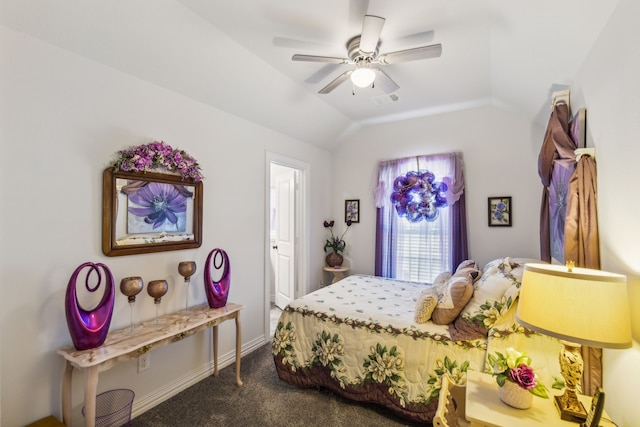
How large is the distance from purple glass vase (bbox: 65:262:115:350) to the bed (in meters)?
1.28

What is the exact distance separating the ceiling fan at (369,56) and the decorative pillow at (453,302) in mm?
1575

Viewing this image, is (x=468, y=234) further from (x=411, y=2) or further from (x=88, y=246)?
(x=88, y=246)

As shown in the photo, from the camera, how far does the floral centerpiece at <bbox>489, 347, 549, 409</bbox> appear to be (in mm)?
1260

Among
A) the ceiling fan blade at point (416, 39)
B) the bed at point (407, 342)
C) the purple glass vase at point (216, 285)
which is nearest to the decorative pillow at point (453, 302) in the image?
the bed at point (407, 342)

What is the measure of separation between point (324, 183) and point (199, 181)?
214 centimetres

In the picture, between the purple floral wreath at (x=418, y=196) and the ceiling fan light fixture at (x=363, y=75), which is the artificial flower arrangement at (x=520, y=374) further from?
the purple floral wreath at (x=418, y=196)

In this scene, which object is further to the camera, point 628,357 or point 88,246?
point 88,246

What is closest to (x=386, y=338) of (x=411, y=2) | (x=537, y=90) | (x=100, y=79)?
(x=411, y=2)

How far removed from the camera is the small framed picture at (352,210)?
4.18 metres

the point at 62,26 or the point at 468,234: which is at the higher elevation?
the point at 62,26

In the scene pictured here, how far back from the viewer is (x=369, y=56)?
195 centimetres

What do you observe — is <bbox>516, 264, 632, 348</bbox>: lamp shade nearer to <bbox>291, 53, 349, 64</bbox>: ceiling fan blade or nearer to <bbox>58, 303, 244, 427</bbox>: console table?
<bbox>291, 53, 349, 64</bbox>: ceiling fan blade

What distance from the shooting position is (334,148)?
438 cm

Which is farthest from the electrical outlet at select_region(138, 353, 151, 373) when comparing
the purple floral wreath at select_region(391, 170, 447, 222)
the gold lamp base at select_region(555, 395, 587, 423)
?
the purple floral wreath at select_region(391, 170, 447, 222)
